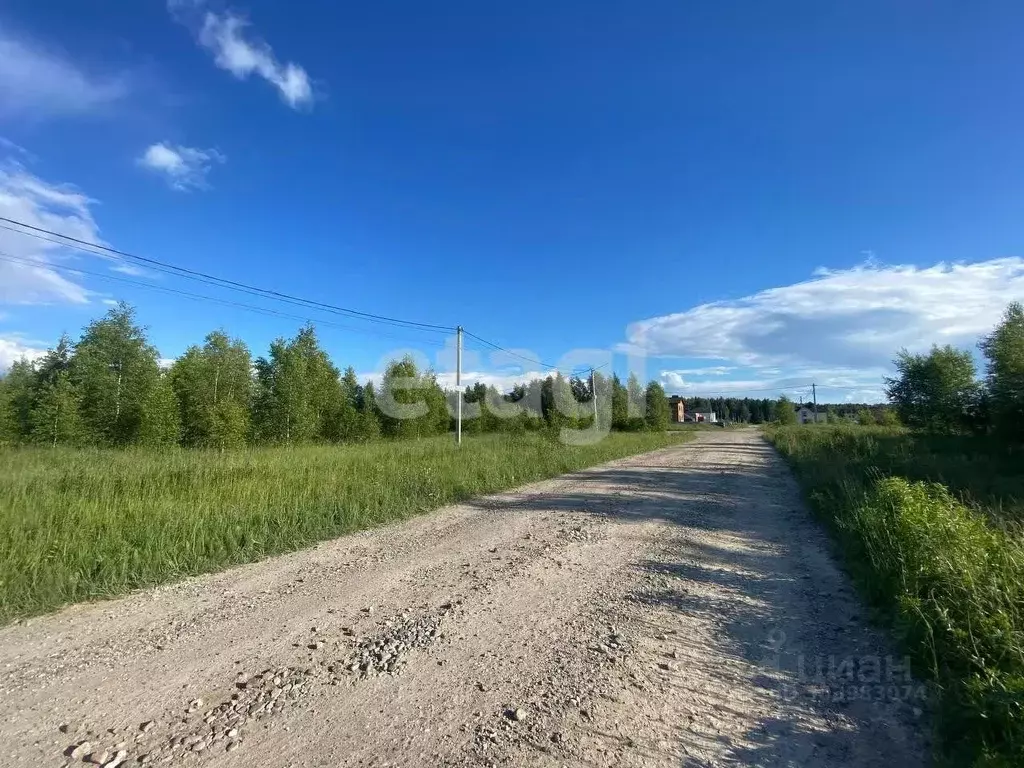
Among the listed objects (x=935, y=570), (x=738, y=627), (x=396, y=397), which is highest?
(x=396, y=397)

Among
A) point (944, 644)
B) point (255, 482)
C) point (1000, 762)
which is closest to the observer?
point (1000, 762)

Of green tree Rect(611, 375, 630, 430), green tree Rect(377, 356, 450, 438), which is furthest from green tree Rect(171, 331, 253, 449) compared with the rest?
green tree Rect(611, 375, 630, 430)

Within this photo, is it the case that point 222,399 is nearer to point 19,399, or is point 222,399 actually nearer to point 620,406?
point 19,399

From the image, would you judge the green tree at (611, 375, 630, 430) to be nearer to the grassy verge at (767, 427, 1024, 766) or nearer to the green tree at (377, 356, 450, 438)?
the green tree at (377, 356, 450, 438)

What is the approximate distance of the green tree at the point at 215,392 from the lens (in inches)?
928

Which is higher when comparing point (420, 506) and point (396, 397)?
point (396, 397)

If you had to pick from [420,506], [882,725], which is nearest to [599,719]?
[882,725]

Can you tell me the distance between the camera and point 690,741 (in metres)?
2.66

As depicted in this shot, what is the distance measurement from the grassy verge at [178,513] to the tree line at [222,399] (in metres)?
10.8

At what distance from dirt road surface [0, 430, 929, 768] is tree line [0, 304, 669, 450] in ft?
62.6

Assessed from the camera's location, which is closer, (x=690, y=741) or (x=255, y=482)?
(x=690, y=741)

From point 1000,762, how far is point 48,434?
30.0 m

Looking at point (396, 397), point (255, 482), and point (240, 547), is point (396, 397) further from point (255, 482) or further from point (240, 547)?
point (240, 547)

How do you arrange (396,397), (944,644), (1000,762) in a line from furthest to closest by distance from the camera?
1. (396,397)
2. (944,644)
3. (1000,762)
